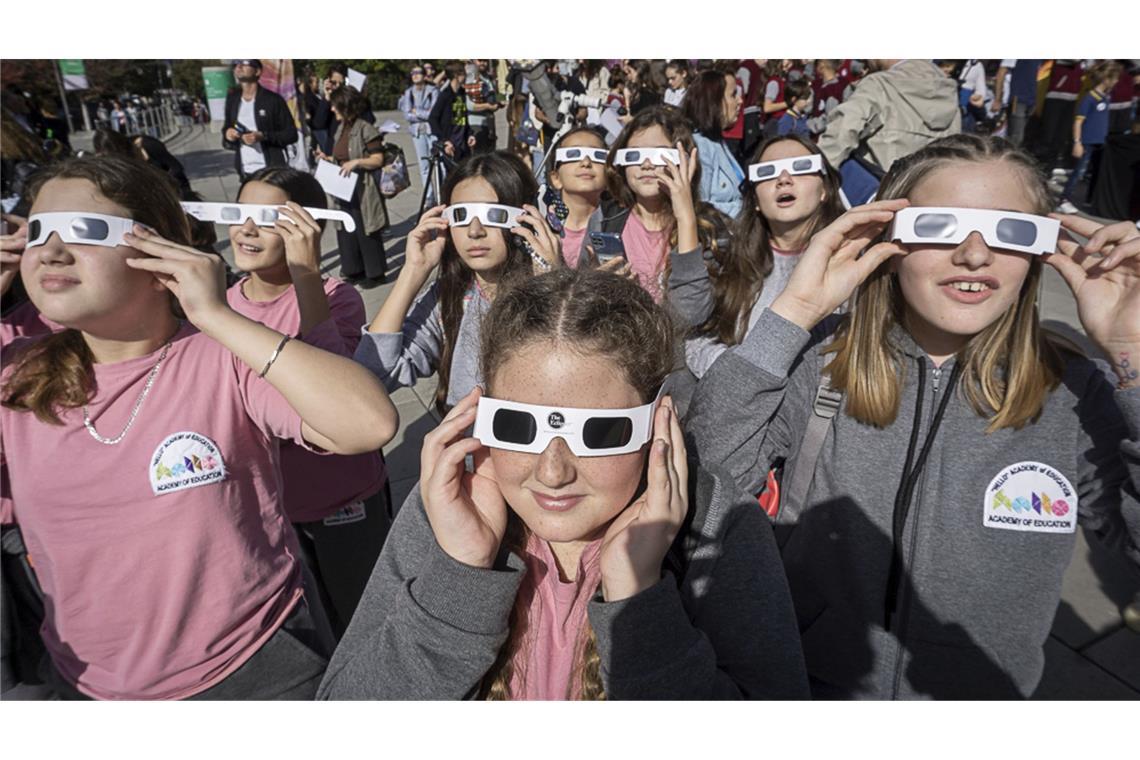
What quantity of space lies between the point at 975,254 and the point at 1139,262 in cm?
40

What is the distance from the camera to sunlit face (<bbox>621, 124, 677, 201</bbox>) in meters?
3.78

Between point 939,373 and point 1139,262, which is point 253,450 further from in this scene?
point 1139,262

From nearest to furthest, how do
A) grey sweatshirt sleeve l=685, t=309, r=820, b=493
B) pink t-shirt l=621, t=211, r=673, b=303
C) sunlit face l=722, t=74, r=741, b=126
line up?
1. grey sweatshirt sleeve l=685, t=309, r=820, b=493
2. pink t-shirt l=621, t=211, r=673, b=303
3. sunlit face l=722, t=74, r=741, b=126

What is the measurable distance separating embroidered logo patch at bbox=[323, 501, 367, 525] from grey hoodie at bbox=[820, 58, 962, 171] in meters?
3.62

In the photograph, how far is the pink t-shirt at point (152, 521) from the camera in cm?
174

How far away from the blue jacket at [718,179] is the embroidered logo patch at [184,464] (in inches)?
173

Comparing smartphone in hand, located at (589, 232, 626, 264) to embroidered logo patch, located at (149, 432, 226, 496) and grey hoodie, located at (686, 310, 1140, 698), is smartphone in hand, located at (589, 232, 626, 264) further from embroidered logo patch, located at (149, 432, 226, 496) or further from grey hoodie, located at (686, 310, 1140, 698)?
embroidered logo patch, located at (149, 432, 226, 496)

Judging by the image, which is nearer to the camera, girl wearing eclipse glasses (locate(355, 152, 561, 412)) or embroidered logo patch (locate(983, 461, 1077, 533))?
embroidered logo patch (locate(983, 461, 1077, 533))

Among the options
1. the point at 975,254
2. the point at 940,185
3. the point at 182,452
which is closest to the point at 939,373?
the point at 975,254

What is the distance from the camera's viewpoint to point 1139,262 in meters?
1.62

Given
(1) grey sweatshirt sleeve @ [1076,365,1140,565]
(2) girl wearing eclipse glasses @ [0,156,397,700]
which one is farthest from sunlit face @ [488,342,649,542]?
(1) grey sweatshirt sleeve @ [1076,365,1140,565]

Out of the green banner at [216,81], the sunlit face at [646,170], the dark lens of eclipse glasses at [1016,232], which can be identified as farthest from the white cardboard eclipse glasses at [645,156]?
the green banner at [216,81]

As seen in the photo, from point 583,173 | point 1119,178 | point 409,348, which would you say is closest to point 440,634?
point 409,348

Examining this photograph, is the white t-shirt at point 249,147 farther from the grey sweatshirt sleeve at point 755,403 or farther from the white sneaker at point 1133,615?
the white sneaker at point 1133,615
